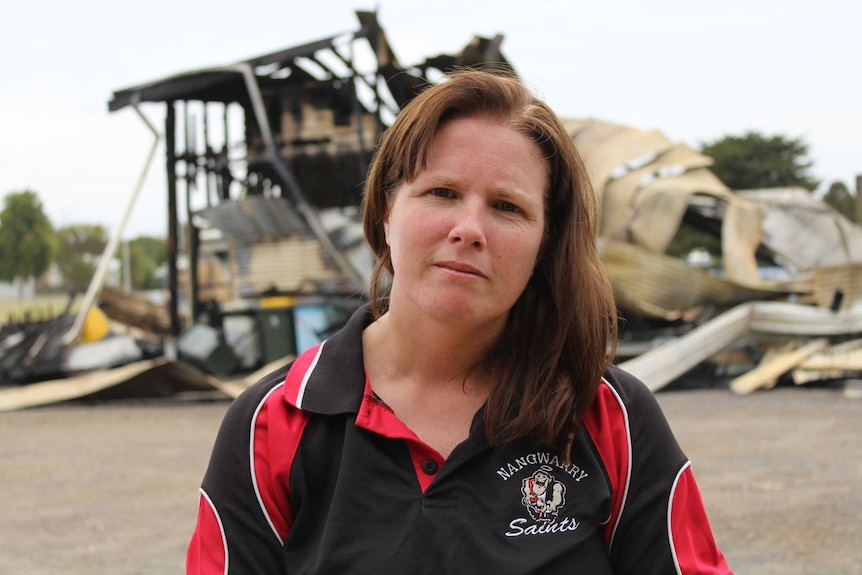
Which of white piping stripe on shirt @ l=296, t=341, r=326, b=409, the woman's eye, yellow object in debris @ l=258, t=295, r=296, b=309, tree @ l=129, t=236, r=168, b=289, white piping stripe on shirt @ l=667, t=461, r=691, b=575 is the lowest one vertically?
tree @ l=129, t=236, r=168, b=289

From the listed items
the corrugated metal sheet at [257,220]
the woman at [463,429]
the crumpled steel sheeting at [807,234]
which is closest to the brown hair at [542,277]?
the woman at [463,429]

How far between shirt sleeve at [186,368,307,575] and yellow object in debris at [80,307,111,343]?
45.0 feet

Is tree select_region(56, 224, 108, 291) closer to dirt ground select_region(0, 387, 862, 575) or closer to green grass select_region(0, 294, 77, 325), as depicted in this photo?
green grass select_region(0, 294, 77, 325)

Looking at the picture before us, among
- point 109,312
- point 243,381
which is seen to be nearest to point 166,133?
point 109,312

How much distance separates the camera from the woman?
1526 mm

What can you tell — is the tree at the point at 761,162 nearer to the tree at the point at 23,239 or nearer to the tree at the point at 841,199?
the tree at the point at 841,199

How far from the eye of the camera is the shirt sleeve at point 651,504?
159cm

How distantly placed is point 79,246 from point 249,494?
8395cm

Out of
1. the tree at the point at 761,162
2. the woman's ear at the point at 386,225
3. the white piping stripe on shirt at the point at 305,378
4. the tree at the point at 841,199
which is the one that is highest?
the woman's ear at the point at 386,225

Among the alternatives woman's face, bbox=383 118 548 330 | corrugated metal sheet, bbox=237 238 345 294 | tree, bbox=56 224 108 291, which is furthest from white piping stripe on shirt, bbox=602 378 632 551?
tree, bbox=56 224 108 291

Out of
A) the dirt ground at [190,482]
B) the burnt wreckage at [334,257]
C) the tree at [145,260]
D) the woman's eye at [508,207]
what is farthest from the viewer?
the tree at [145,260]

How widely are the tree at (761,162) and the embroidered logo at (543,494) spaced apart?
51.6m

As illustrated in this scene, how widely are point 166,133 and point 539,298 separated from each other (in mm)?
15949

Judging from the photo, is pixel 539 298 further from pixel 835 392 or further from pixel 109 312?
pixel 109 312
